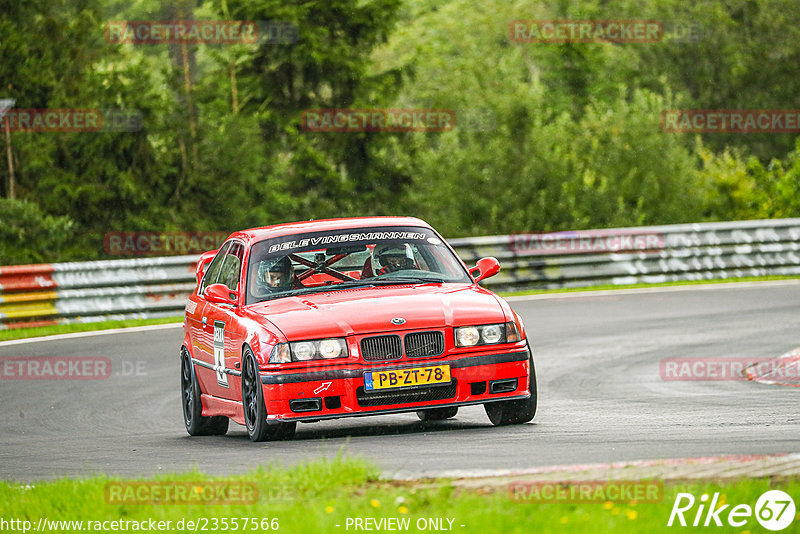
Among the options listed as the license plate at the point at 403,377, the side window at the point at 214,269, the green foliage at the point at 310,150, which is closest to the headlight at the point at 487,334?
the license plate at the point at 403,377

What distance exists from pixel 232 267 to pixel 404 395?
95.0 inches

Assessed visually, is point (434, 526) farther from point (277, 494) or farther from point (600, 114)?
point (600, 114)

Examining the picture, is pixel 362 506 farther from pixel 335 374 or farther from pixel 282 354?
pixel 282 354

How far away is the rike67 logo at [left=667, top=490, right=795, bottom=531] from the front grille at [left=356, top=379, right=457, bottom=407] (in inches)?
139

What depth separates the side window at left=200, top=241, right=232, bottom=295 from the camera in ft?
38.4

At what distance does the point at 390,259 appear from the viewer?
10750 mm

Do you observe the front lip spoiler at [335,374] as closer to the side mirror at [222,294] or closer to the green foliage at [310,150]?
the side mirror at [222,294]

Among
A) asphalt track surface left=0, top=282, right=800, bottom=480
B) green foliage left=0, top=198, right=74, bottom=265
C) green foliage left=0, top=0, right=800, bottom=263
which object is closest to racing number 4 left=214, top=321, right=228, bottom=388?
asphalt track surface left=0, top=282, right=800, bottom=480

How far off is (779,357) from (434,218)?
2088 centimetres

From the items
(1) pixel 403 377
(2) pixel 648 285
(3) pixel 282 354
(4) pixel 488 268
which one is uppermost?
(4) pixel 488 268

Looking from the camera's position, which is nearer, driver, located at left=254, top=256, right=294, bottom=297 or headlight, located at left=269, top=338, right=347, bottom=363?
headlight, located at left=269, top=338, right=347, bottom=363

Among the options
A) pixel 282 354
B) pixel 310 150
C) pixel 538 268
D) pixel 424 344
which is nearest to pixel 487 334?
pixel 424 344

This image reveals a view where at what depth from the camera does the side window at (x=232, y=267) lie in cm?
1090

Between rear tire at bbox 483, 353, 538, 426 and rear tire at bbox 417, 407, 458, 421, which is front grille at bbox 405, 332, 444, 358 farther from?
rear tire at bbox 417, 407, 458, 421
